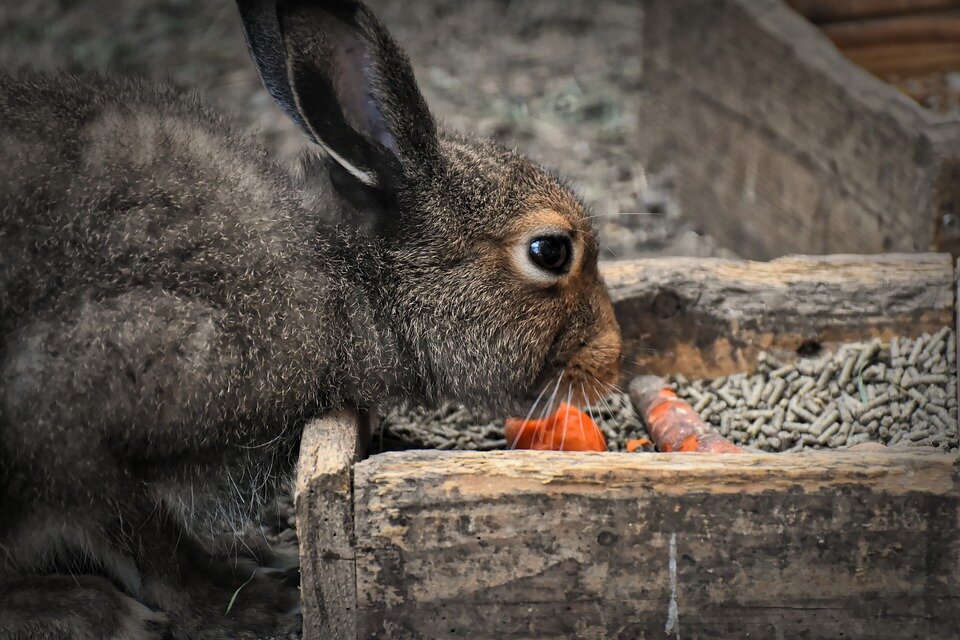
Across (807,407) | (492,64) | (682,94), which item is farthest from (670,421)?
(492,64)

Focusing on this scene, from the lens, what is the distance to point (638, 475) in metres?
2.80

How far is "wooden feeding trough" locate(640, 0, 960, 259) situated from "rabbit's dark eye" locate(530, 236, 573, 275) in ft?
5.61

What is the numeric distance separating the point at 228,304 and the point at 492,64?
16.6ft

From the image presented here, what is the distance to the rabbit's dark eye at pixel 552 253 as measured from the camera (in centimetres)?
340

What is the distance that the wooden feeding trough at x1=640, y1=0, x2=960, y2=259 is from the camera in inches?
180

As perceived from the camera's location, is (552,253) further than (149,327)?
Yes

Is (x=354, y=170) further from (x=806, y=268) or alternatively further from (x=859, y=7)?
(x=859, y=7)

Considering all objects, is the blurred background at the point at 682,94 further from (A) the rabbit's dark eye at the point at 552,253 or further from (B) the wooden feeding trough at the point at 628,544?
(B) the wooden feeding trough at the point at 628,544

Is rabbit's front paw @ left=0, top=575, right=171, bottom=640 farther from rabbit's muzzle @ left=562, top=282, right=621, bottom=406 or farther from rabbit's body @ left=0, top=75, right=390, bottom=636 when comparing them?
rabbit's muzzle @ left=562, top=282, right=621, bottom=406

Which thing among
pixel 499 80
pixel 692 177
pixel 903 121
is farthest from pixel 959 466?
pixel 499 80

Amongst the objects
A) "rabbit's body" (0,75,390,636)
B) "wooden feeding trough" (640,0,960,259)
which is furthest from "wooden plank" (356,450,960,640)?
"wooden feeding trough" (640,0,960,259)

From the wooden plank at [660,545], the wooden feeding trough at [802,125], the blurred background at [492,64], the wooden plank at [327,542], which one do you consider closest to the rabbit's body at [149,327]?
the wooden plank at [327,542]

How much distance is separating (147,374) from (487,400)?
1.04m

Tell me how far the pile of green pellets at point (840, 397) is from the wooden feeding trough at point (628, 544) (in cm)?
75
